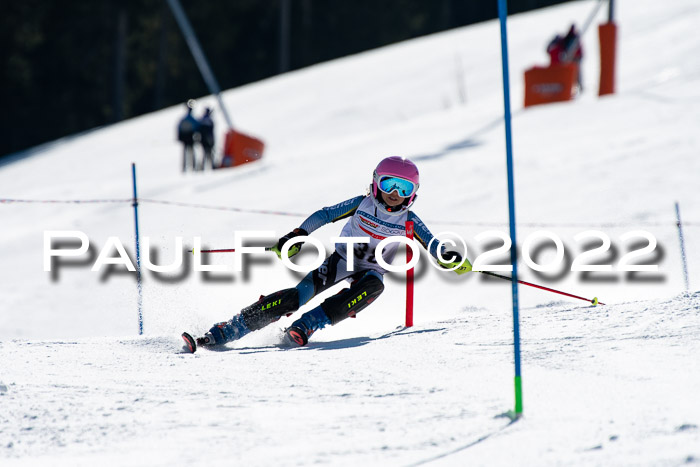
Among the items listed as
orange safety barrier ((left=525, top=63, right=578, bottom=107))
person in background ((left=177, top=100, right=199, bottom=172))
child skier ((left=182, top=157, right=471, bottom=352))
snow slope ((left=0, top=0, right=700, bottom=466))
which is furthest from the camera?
person in background ((left=177, top=100, right=199, bottom=172))

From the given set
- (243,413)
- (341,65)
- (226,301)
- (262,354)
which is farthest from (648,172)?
(341,65)

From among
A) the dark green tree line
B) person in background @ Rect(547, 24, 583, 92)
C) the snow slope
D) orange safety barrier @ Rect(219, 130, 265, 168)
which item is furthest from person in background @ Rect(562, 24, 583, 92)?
the dark green tree line

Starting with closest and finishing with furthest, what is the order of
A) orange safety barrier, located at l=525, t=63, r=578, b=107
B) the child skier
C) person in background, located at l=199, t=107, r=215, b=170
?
1. the child skier
2. orange safety barrier, located at l=525, t=63, r=578, b=107
3. person in background, located at l=199, t=107, r=215, b=170

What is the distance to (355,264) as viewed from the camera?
6.57 meters

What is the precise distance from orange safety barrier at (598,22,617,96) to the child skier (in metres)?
10.7

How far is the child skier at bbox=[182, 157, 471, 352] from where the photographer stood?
6.09m

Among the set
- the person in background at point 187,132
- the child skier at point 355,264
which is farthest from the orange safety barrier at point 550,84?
the child skier at point 355,264

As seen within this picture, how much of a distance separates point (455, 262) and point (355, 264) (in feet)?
2.54

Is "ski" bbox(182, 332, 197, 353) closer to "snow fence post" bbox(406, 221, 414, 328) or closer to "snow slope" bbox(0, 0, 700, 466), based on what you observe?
"snow slope" bbox(0, 0, 700, 466)

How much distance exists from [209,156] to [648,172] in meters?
9.92

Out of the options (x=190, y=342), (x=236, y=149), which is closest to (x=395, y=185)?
(x=190, y=342)

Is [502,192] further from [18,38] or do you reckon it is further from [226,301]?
[18,38]

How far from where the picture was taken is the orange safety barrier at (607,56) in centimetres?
1589

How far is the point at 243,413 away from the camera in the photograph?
14.2ft
